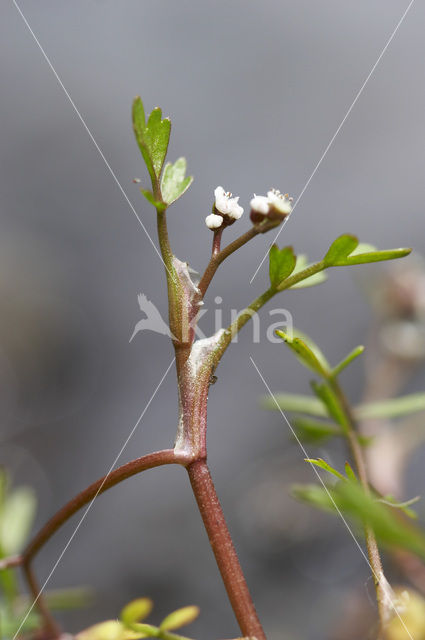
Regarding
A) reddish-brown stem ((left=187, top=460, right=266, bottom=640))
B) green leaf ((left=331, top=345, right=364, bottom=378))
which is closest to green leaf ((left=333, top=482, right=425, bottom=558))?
reddish-brown stem ((left=187, top=460, right=266, bottom=640))

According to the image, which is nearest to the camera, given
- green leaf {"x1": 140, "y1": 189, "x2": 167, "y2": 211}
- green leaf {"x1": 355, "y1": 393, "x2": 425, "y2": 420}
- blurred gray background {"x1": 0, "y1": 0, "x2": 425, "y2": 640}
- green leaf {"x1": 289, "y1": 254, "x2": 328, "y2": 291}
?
green leaf {"x1": 140, "y1": 189, "x2": 167, "y2": 211}

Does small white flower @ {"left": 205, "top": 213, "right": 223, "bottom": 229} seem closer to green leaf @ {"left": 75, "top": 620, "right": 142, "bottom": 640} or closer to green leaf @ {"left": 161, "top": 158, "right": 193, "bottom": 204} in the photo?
green leaf @ {"left": 161, "top": 158, "right": 193, "bottom": 204}

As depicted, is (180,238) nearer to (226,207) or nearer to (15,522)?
(15,522)

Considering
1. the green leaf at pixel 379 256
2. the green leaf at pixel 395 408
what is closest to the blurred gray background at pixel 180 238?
the green leaf at pixel 395 408

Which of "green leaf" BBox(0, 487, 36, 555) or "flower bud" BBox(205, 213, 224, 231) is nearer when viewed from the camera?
"flower bud" BBox(205, 213, 224, 231)

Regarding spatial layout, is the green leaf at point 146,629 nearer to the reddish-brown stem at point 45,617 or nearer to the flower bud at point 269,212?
the reddish-brown stem at point 45,617

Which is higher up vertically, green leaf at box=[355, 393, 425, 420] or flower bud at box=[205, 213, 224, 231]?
flower bud at box=[205, 213, 224, 231]
